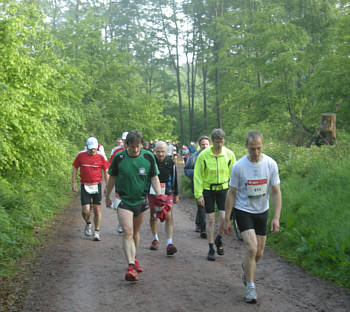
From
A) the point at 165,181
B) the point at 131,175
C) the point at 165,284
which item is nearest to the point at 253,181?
the point at 131,175

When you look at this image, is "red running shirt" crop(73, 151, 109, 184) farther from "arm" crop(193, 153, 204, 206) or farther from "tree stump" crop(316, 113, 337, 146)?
"tree stump" crop(316, 113, 337, 146)

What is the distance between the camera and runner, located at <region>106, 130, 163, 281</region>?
19.4 feet

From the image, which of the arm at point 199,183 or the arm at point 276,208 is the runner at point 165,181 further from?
the arm at point 276,208

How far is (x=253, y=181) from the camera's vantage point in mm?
5109

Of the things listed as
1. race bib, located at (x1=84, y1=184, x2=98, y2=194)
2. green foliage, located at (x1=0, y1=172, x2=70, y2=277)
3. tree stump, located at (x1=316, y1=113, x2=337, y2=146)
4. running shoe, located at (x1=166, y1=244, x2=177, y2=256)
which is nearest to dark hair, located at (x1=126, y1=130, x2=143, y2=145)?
running shoe, located at (x1=166, y1=244, x2=177, y2=256)

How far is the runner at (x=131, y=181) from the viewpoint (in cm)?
590

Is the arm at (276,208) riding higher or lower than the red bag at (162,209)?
higher

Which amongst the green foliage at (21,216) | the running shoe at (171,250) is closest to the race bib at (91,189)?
the green foliage at (21,216)

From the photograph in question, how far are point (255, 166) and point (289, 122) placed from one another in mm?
17358

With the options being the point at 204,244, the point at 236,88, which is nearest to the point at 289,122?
the point at 236,88

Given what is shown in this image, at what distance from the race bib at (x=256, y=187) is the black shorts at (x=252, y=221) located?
0.23 m

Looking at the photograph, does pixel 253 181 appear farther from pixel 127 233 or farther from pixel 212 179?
pixel 212 179

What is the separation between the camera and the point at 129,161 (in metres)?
5.93

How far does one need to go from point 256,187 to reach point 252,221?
41cm
